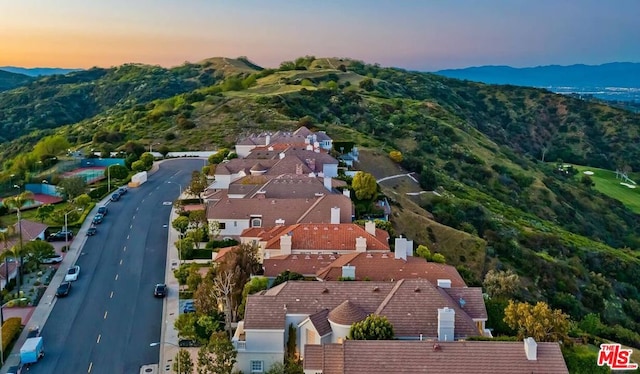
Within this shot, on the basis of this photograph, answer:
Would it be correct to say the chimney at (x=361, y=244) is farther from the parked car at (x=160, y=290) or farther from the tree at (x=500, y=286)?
the parked car at (x=160, y=290)

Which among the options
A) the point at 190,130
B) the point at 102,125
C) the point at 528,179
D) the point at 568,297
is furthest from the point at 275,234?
the point at 102,125

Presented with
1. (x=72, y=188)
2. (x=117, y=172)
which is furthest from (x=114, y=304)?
→ (x=117, y=172)

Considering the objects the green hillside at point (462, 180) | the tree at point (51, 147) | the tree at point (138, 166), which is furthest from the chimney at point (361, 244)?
the tree at point (51, 147)

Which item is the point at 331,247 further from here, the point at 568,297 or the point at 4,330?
the point at 568,297

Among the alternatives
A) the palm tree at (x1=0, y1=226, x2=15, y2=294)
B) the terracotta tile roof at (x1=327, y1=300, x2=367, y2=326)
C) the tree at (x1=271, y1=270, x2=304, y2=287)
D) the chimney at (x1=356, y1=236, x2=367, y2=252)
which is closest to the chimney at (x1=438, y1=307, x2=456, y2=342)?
the terracotta tile roof at (x1=327, y1=300, x2=367, y2=326)

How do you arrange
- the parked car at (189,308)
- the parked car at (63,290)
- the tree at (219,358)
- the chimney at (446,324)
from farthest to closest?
the parked car at (63,290) → the parked car at (189,308) → the chimney at (446,324) → the tree at (219,358)
